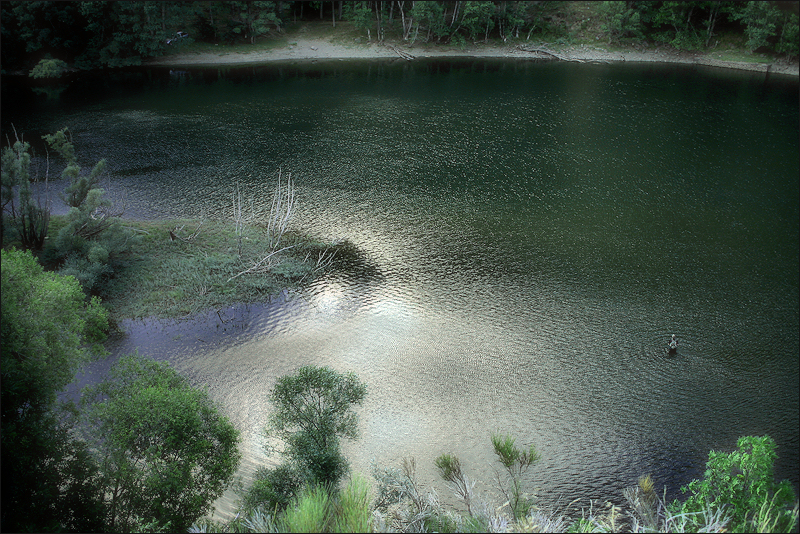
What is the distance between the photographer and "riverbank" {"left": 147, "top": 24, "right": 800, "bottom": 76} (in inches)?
2687

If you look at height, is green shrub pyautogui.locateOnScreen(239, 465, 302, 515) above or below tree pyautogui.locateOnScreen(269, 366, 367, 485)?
below

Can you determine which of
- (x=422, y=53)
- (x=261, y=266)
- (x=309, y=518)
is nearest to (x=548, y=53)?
(x=422, y=53)

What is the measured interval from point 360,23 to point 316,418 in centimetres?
6586

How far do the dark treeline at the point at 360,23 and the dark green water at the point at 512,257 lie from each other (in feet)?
30.9

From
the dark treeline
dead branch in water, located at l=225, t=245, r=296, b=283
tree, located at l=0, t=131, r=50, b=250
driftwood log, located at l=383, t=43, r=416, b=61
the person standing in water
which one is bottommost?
the person standing in water

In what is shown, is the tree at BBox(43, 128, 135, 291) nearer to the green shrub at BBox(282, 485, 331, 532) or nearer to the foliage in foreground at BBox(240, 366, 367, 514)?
the foliage in foreground at BBox(240, 366, 367, 514)

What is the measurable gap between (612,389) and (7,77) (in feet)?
221

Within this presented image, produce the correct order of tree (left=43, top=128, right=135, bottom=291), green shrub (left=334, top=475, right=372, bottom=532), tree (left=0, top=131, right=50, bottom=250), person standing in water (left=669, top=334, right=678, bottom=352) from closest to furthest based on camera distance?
green shrub (left=334, top=475, right=372, bottom=532) < person standing in water (left=669, top=334, right=678, bottom=352) < tree (left=0, top=131, right=50, bottom=250) < tree (left=43, top=128, right=135, bottom=291)

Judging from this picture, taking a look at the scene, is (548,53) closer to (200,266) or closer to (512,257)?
(512,257)

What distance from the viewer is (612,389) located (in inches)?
857

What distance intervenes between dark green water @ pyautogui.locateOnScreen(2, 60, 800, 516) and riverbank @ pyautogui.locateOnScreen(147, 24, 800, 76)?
12.2 m

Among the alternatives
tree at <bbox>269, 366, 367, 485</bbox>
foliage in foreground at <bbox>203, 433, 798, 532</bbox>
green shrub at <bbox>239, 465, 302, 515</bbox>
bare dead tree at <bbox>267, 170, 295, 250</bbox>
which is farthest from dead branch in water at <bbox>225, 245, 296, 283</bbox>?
foliage in foreground at <bbox>203, 433, 798, 532</bbox>

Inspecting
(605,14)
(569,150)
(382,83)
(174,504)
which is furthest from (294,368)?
(605,14)

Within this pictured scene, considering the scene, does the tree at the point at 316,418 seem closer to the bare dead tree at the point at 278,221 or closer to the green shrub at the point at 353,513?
the green shrub at the point at 353,513
